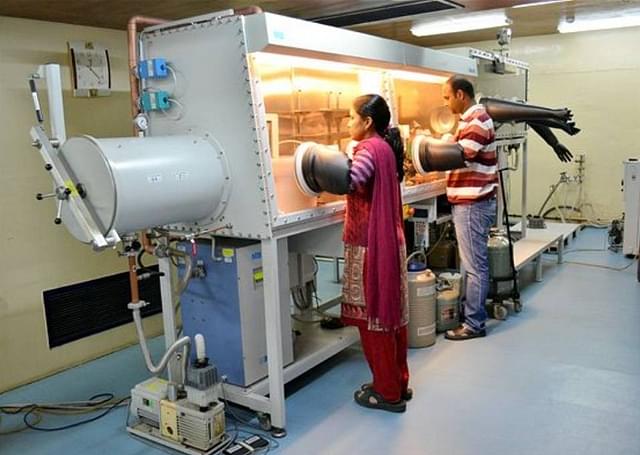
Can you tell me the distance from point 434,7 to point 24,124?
2949mm

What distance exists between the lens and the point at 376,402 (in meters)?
3.31

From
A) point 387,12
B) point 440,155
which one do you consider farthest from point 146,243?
point 387,12

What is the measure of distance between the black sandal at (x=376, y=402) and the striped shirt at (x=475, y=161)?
1.63 meters

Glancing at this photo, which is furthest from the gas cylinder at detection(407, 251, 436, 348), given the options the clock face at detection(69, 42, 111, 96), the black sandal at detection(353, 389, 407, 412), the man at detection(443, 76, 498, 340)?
the clock face at detection(69, 42, 111, 96)

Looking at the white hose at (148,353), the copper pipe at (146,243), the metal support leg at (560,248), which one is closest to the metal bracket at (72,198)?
the white hose at (148,353)

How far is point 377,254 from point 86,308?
2.30 metres

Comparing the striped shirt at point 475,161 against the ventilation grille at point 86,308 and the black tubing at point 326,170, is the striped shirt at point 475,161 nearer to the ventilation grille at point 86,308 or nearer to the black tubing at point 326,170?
the black tubing at point 326,170

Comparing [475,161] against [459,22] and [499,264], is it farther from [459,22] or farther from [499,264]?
[459,22]

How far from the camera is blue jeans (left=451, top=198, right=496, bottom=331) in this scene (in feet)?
14.0

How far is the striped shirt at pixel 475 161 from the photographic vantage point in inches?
162

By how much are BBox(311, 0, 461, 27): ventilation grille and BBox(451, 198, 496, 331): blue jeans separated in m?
1.45

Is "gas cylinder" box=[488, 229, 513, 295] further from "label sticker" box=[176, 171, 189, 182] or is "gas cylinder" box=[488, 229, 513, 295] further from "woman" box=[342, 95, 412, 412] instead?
"label sticker" box=[176, 171, 189, 182]

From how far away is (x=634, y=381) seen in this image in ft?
11.7

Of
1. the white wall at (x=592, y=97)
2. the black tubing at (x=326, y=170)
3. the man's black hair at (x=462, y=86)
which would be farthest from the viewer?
the white wall at (x=592, y=97)
